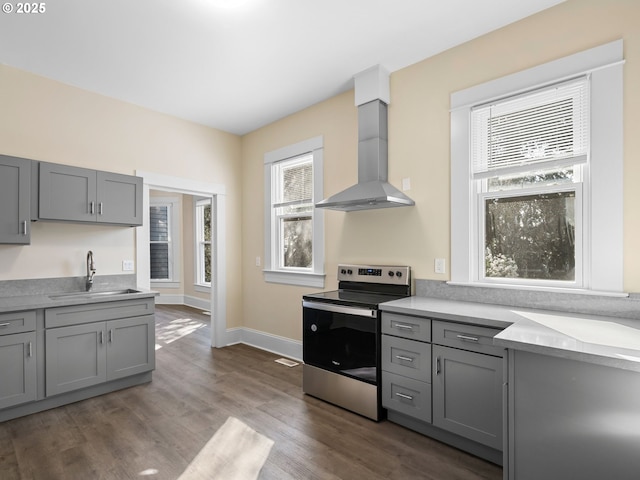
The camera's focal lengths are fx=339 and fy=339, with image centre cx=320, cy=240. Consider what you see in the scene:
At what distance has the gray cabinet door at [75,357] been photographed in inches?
109

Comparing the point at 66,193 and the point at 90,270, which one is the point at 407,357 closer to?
the point at 90,270

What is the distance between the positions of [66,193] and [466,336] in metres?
3.55

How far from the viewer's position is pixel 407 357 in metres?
2.45

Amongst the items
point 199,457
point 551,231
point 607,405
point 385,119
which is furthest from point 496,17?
point 199,457

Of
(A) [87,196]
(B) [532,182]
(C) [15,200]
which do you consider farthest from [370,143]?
(C) [15,200]

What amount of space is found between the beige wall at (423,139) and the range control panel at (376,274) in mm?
108

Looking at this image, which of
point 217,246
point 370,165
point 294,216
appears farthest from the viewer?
point 217,246

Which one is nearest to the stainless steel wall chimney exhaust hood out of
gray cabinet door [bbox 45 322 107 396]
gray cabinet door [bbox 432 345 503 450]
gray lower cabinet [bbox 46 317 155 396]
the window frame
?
gray cabinet door [bbox 432 345 503 450]

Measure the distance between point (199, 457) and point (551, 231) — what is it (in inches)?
110

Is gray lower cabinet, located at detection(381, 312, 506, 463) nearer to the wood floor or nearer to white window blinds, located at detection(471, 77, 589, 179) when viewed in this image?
the wood floor

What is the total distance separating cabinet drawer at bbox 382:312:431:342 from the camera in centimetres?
236

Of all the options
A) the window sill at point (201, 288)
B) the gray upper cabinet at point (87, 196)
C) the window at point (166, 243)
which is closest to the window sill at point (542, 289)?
the gray upper cabinet at point (87, 196)

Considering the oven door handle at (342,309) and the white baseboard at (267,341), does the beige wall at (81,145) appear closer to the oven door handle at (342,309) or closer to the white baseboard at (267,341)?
the white baseboard at (267,341)

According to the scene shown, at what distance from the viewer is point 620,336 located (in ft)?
5.30
